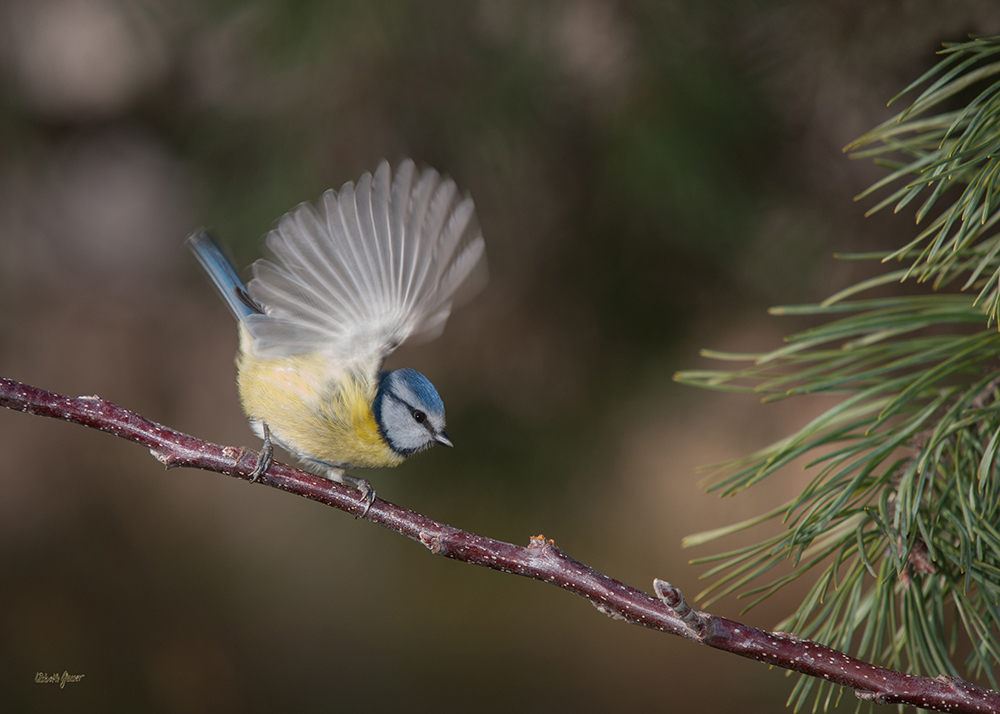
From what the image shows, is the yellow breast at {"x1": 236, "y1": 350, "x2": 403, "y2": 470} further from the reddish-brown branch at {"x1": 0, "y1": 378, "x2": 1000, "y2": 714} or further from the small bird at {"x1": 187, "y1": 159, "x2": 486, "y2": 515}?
the reddish-brown branch at {"x1": 0, "y1": 378, "x2": 1000, "y2": 714}

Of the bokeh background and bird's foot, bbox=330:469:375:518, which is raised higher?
the bokeh background

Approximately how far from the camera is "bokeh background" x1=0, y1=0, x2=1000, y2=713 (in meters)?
0.74

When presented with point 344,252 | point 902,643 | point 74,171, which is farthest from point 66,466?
point 902,643

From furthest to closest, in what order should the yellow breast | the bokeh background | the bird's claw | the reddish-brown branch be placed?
the bokeh background
the yellow breast
the bird's claw
the reddish-brown branch

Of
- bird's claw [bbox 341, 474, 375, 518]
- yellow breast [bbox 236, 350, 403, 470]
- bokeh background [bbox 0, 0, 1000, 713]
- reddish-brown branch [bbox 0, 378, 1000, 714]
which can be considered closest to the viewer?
reddish-brown branch [bbox 0, 378, 1000, 714]

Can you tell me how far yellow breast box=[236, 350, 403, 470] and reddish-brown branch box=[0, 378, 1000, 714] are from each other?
11 cm

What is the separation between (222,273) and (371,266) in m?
0.22

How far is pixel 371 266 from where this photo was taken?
1.72ft

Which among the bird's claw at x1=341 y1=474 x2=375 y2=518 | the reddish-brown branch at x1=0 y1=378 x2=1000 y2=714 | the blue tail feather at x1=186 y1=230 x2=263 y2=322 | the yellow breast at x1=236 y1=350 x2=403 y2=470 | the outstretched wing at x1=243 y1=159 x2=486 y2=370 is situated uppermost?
the blue tail feather at x1=186 y1=230 x2=263 y2=322

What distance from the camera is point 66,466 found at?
1.23 m

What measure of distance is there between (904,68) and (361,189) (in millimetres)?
574

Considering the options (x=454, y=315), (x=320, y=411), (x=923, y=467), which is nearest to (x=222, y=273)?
(x=320, y=411)

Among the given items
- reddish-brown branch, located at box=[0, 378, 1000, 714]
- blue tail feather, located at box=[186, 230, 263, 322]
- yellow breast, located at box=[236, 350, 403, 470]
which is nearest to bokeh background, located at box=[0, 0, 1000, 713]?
blue tail feather, located at box=[186, 230, 263, 322]

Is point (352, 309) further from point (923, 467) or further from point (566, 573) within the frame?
point (923, 467)
